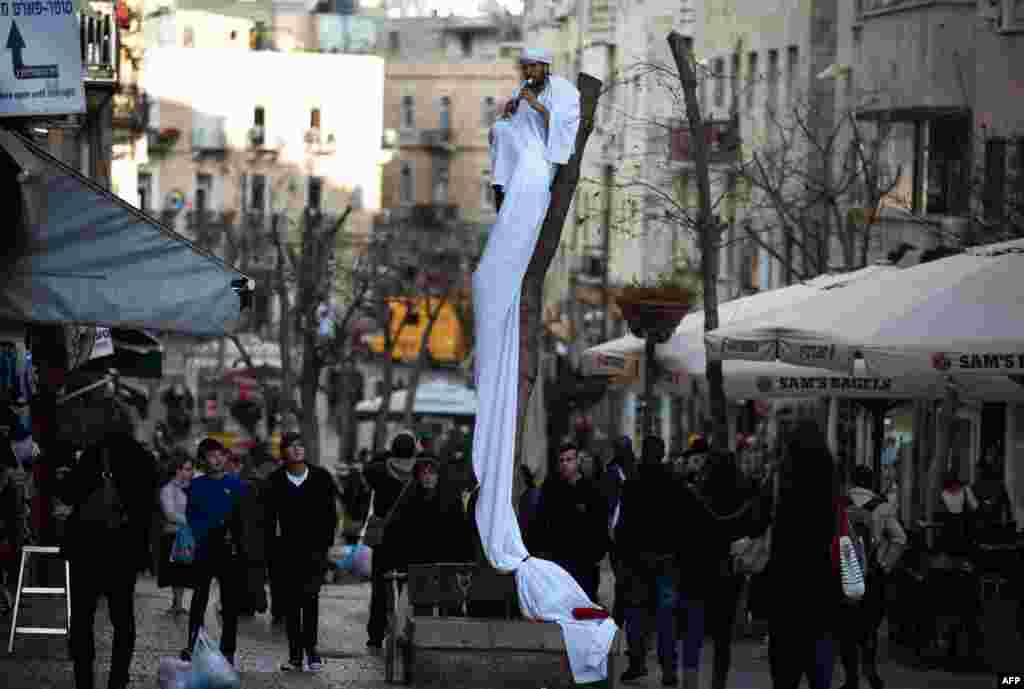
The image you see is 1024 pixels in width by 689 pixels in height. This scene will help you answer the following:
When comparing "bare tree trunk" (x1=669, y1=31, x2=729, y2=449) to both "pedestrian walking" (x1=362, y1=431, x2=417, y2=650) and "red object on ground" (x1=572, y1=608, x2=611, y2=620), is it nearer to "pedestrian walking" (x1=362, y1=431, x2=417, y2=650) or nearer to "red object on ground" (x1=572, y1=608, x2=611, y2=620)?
"pedestrian walking" (x1=362, y1=431, x2=417, y2=650)

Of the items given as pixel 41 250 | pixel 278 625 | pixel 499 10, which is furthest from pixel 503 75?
pixel 41 250

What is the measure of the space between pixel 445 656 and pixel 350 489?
74.7 feet

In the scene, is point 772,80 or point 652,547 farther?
point 772,80

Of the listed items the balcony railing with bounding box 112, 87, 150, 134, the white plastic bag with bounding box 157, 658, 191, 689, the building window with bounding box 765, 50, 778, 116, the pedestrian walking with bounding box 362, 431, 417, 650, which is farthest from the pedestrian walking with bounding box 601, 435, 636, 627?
the balcony railing with bounding box 112, 87, 150, 134

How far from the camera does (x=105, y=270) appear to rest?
15.7 m

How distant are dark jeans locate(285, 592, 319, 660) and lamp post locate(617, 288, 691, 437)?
30.6 feet

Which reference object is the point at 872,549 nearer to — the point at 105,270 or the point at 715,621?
the point at 715,621

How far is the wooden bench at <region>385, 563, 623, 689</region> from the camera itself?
16.2 meters

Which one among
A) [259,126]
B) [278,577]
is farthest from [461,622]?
[259,126]

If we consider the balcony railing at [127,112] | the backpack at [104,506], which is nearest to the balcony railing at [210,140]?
the balcony railing at [127,112]

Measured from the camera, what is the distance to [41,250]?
15.8m

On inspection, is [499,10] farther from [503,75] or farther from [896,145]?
[896,145]

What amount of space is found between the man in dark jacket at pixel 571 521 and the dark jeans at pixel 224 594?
2124 mm

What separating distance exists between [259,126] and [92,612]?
3622 inches
